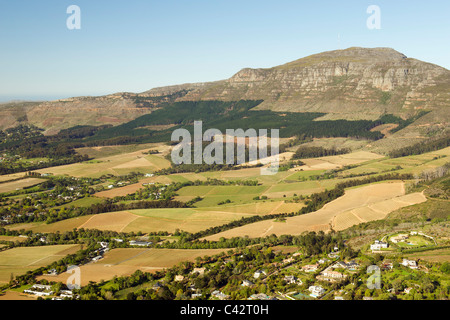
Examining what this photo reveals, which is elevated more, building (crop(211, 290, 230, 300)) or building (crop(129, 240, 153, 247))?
building (crop(211, 290, 230, 300))

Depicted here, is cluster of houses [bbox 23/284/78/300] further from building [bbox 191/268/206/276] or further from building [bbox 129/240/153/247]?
building [bbox 129/240/153/247]

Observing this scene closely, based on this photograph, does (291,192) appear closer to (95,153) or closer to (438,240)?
(438,240)

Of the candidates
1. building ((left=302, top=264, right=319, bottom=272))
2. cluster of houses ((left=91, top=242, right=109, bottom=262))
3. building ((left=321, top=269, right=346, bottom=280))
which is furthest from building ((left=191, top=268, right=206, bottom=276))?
cluster of houses ((left=91, top=242, right=109, bottom=262))

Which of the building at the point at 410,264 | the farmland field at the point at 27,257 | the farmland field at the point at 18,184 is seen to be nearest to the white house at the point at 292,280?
the building at the point at 410,264

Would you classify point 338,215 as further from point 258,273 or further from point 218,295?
point 218,295

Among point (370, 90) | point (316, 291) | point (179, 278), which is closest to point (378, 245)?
point (316, 291)

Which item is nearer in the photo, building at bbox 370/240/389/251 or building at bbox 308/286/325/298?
building at bbox 308/286/325/298

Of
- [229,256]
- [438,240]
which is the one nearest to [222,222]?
[229,256]

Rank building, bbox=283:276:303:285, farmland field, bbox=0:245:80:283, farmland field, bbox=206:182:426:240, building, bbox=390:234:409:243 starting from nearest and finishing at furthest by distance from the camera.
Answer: building, bbox=283:276:303:285 < farmland field, bbox=0:245:80:283 < building, bbox=390:234:409:243 < farmland field, bbox=206:182:426:240

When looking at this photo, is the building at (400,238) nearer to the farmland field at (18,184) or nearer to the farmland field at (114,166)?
the farmland field at (114,166)
